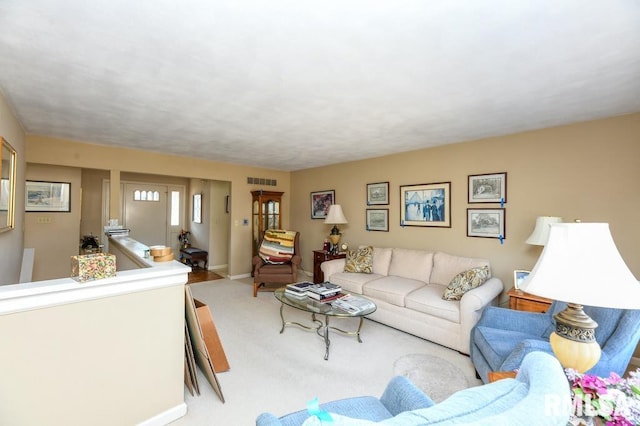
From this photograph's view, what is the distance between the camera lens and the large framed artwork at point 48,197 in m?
4.40

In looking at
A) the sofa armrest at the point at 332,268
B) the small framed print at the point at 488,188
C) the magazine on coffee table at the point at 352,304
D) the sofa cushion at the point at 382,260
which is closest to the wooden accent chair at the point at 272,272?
the sofa armrest at the point at 332,268

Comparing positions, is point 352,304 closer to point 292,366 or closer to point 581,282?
point 292,366

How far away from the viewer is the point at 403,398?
1.26 meters

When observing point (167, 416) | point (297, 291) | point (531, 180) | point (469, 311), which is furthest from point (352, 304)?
point (531, 180)

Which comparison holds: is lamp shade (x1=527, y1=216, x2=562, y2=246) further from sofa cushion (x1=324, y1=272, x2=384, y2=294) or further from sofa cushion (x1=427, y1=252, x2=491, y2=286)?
sofa cushion (x1=324, y1=272, x2=384, y2=294)

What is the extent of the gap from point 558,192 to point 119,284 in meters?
4.00

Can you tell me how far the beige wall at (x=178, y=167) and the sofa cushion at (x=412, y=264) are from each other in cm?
302

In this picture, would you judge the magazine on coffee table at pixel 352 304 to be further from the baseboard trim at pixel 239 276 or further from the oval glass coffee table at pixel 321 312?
the baseboard trim at pixel 239 276

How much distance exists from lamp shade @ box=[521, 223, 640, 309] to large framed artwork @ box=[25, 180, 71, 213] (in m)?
6.24

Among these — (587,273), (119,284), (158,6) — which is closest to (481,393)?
(587,273)

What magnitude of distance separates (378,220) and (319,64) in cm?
321

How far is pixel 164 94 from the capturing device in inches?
88.8

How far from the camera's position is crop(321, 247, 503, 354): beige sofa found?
272 centimetres

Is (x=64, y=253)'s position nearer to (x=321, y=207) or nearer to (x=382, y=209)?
(x=321, y=207)
